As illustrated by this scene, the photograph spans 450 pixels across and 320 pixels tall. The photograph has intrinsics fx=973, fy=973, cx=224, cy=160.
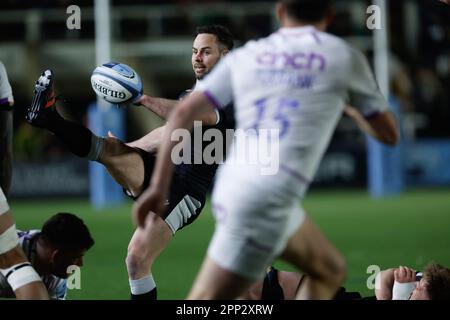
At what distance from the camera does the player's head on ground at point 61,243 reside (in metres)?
5.60

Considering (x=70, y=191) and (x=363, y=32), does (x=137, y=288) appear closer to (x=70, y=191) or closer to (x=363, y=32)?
(x=70, y=191)

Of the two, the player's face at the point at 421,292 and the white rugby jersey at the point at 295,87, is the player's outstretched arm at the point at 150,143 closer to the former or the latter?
the player's face at the point at 421,292

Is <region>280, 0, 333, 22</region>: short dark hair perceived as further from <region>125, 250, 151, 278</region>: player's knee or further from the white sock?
the white sock

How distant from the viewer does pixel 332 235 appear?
13297 millimetres

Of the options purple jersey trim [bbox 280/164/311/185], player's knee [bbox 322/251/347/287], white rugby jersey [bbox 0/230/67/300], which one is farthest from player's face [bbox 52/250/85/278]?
purple jersey trim [bbox 280/164/311/185]

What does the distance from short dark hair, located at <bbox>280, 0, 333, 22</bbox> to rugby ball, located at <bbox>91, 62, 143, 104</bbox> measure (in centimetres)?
227

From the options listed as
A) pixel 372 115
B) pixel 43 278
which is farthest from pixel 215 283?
pixel 43 278

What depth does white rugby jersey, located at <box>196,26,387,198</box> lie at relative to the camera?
4270mm

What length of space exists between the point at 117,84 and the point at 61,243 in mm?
1348

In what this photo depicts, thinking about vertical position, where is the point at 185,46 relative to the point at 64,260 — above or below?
above

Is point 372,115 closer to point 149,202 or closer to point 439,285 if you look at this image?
point 149,202

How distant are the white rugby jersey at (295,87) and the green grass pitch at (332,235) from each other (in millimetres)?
3923
